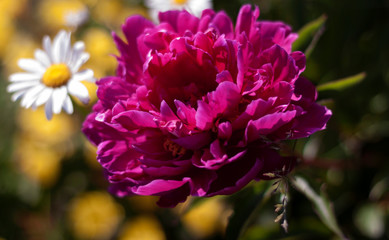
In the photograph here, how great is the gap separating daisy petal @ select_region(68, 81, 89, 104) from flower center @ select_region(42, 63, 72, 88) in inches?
0.9

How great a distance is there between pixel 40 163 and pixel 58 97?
2.43 ft

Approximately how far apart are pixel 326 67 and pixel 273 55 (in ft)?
1.89

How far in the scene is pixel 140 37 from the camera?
64 cm

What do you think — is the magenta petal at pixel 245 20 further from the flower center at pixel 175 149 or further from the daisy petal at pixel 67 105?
the daisy petal at pixel 67 105

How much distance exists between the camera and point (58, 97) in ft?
2.43

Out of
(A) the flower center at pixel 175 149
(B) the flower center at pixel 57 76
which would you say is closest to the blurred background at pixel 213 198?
(B) the flower center at pixel 57 76

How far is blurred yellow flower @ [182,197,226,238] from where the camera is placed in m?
1.29

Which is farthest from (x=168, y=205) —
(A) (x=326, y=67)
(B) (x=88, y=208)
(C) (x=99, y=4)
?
(C) (x=99, y=4)

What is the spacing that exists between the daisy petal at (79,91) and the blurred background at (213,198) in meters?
0.13

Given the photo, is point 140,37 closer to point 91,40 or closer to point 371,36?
point 371,36

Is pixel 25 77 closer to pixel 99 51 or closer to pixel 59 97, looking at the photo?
pixel 59 97

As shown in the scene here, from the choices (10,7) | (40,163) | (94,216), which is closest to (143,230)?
(94,216)

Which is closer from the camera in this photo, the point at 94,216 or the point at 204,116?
the point at 204,116

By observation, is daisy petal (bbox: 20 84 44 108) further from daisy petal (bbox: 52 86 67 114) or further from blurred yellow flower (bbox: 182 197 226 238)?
blurred yellow flower (bbox: 182 197 226 238)
